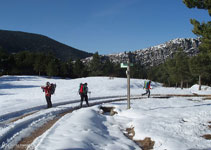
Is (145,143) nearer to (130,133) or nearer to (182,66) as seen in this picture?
(130,133)

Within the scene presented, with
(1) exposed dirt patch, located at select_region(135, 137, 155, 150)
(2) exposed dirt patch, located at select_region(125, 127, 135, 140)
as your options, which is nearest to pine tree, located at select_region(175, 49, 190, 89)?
(2) exposed dirt patch, located at select_region(125, 127, 135, 140)

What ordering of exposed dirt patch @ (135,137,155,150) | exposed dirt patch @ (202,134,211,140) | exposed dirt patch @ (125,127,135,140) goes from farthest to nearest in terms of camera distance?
exposed dirt patch @ (125,127,135,140)
exposed dirt patch @ (202,134,211,140)
exposed dirt patch @ (135,137,155,150)

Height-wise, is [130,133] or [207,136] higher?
[207,136]

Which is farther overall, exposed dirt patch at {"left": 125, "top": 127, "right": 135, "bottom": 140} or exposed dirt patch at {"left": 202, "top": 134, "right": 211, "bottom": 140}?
exposed dirt patch at {"left": 125, "top": 127, "right": 135, "bottom": 140}

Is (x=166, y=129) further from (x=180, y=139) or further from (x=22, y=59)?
(x=22, y=59)

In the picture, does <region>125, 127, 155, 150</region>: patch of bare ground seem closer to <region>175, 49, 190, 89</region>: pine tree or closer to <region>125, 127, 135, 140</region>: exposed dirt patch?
<region>125, 127, 135, 140</region>: exposed dirt patch

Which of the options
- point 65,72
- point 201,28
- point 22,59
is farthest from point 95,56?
point 201,28

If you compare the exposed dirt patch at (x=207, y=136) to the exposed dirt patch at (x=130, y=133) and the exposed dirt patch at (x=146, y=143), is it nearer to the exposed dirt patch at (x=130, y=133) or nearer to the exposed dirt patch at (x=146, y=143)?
the exposed dirt patch at (x=146, y=143)

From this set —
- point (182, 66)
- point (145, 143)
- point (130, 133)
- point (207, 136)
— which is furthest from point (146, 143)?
point (182, 66)

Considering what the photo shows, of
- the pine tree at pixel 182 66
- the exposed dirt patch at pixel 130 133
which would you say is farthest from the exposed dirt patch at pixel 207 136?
the pine tree at pixel 182 66

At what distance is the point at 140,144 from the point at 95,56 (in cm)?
7568

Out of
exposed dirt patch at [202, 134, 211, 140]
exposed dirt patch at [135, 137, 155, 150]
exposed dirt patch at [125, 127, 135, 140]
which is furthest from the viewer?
exposed dirt patch at [125, 127, 135, 140]

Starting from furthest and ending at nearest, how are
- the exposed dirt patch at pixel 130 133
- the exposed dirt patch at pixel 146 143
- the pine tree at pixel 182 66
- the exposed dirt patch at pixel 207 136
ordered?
the pine tree at pixel 182 66
the exposed dirt patch at pixel 130 133
the exposed dirt patch at pixel 207 136
the exposed dirt patch at pixel 146 143

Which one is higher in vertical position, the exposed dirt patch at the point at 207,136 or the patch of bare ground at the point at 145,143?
the exposed dirt patch at the point at 207,136
